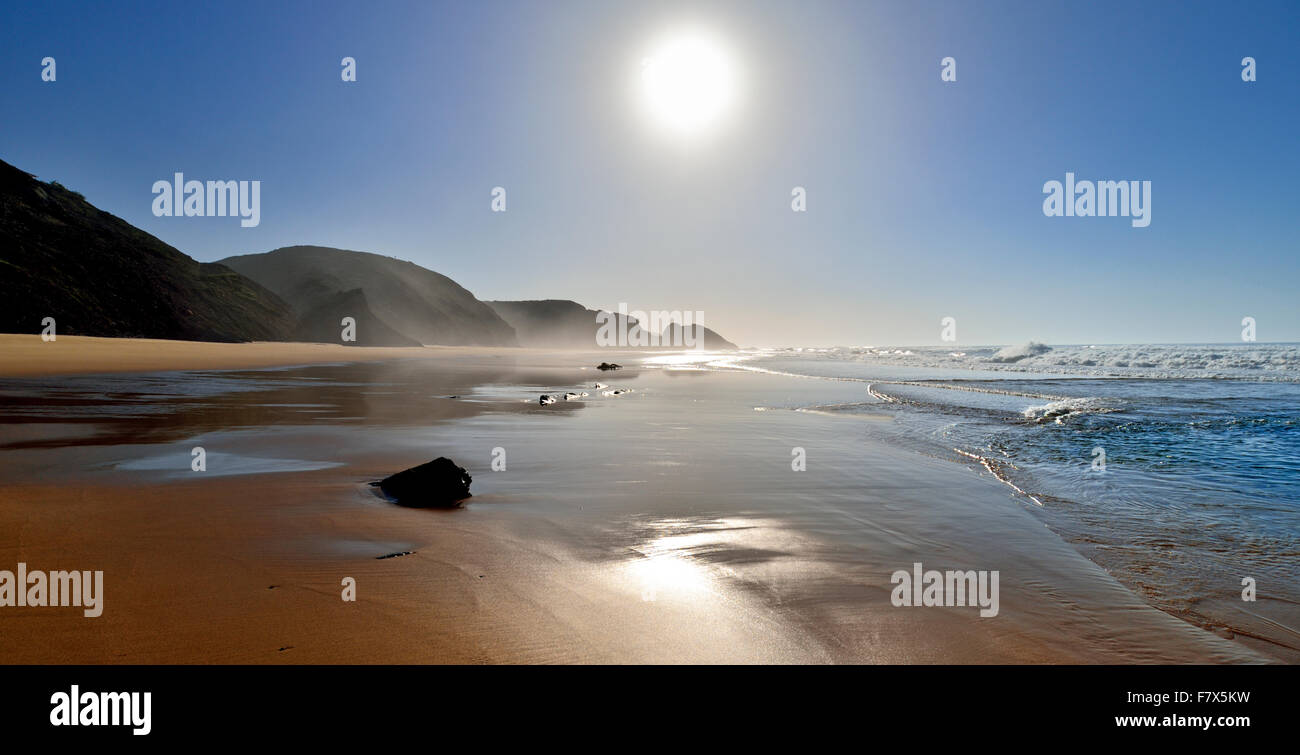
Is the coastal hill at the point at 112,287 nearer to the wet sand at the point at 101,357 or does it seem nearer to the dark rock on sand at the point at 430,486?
the wet sand at the point at 101,357

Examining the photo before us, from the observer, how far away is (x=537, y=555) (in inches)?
193

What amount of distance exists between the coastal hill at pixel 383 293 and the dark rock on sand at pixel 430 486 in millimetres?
105553

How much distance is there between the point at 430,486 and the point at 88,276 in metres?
60.6

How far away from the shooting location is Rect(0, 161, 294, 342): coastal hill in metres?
40.8

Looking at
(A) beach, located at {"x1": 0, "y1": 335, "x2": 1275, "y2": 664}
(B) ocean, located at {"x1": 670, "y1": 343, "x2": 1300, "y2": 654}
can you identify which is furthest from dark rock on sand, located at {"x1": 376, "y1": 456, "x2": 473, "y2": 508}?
(B) ocean, located at {"x1": 670, "y1": 343, "x2": 1300, "y2": 654}

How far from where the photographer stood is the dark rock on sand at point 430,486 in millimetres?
6617

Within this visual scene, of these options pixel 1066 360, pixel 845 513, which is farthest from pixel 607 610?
pixel 1066 360

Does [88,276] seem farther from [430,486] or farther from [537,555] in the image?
[537,555]

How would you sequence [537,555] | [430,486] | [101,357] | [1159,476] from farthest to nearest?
[101,357]
[1159,476]
[430,486]
[537,555]

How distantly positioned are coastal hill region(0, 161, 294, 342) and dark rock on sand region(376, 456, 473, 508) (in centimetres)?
5165

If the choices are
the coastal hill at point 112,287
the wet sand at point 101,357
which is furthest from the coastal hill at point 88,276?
the wet sand at point 101,357

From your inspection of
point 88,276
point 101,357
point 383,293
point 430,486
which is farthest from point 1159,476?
point 383,293
